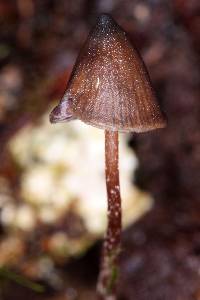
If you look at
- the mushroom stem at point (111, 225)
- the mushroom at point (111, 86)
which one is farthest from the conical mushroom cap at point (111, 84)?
the mushroom stem at point (111, 225)

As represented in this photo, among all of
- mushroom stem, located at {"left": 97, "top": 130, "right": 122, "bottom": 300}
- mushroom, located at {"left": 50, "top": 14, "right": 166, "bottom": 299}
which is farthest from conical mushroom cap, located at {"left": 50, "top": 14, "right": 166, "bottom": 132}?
mushroom stem, located at {"left": 97, "top": 130, "right": 122, "bottom": 300}

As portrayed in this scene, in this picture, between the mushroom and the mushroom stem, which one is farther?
the mushroom stem

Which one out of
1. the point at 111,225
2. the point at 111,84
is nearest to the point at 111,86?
the point at 111,84

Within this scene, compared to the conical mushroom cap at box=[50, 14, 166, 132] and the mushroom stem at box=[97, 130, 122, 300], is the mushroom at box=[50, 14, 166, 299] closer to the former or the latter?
the conical mushroom cap at box=[50, 14, 166, 132]

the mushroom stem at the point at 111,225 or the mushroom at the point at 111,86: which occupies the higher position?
the mushroom at the point at 111,86

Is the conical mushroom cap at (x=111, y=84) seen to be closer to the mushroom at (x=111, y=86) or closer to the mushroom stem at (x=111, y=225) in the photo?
the mushroom at (x=111, y=86)

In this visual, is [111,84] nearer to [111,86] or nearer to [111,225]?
[111,86]

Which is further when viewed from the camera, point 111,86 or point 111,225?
point 111,225
